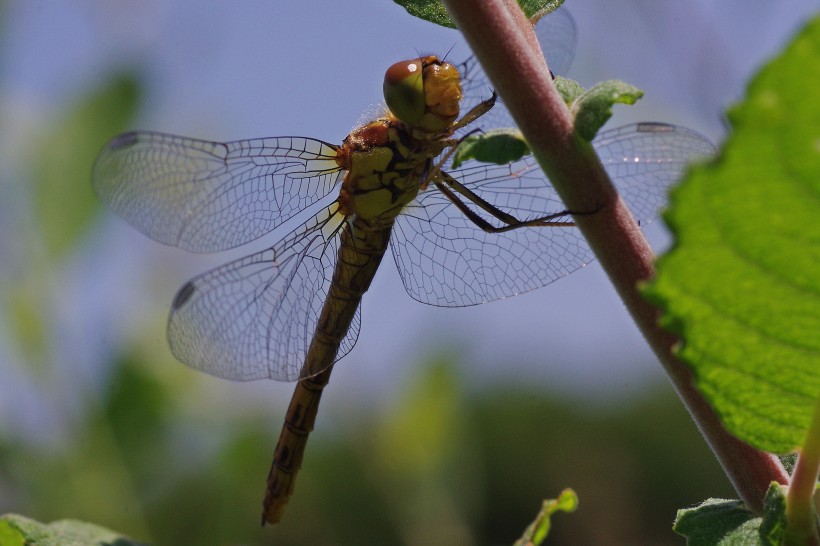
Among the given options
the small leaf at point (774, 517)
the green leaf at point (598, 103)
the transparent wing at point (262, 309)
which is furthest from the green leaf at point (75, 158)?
the small leaf at point (774, 517)

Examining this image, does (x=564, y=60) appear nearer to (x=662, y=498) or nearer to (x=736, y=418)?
(x=736, y=418)

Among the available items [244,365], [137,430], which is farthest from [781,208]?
[137,430]

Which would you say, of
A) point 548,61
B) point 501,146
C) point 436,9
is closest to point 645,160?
point 548,61

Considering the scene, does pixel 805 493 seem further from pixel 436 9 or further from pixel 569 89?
pixel 436 9

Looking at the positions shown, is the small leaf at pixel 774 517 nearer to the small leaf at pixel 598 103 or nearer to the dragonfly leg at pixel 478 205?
the small leaf at pixel 598 103

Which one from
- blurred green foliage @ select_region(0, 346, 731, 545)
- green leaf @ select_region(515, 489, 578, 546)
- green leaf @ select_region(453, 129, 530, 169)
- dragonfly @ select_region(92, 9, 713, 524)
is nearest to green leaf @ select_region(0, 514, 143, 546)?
green leaf @ select_region(515, 489, 578, 546)

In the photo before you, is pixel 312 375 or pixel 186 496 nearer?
pixel 312 375
